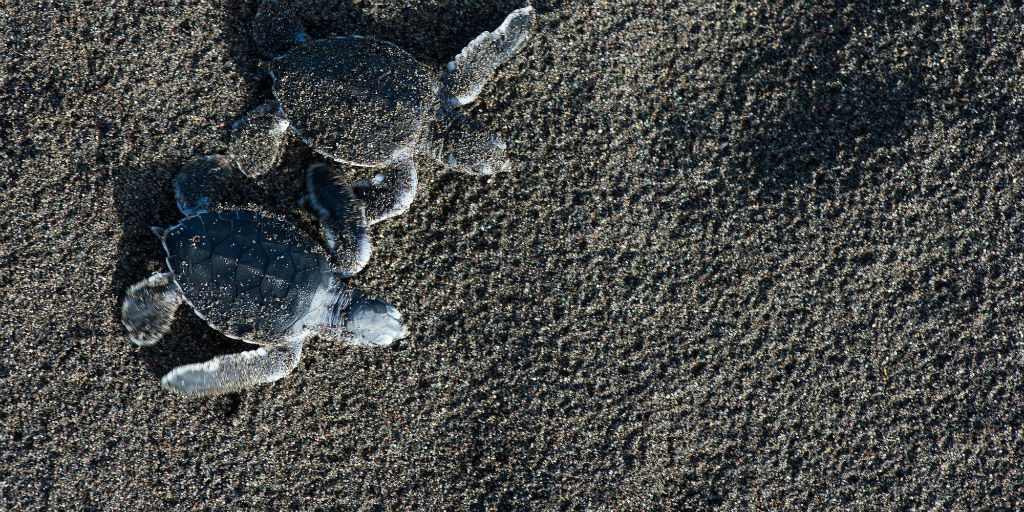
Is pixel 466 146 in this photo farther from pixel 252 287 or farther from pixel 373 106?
pixel 252 287

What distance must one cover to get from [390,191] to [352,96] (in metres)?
0.30

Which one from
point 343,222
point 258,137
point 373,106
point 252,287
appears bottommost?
point 252,287

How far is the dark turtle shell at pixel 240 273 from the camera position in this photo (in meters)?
1.91

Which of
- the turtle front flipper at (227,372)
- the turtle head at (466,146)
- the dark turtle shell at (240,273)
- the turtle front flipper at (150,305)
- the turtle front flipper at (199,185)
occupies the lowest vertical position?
the turtle front flipper at (227,372)

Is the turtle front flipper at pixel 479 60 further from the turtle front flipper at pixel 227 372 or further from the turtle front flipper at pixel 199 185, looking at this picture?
the turtle front flipper at pixel 227 372

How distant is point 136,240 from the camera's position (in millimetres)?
2031

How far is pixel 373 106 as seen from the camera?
1987mm

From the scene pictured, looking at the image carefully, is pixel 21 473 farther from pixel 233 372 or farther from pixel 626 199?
pixel 626 199

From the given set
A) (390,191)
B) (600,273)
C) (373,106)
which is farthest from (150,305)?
(600,273)

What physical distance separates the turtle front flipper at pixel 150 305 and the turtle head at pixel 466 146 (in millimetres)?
884

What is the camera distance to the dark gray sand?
2.02m

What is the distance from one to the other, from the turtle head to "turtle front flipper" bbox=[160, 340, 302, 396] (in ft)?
2.44

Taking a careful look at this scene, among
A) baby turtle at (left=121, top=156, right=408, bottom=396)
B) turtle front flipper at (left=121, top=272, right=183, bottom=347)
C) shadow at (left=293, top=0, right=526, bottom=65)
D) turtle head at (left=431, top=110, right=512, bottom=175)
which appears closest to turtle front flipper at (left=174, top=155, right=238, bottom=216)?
baby turtle at (left=121, top=156, right=408, bottom=396)

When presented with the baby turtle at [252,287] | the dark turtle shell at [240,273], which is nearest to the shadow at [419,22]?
the baby turtle at [252,287]
